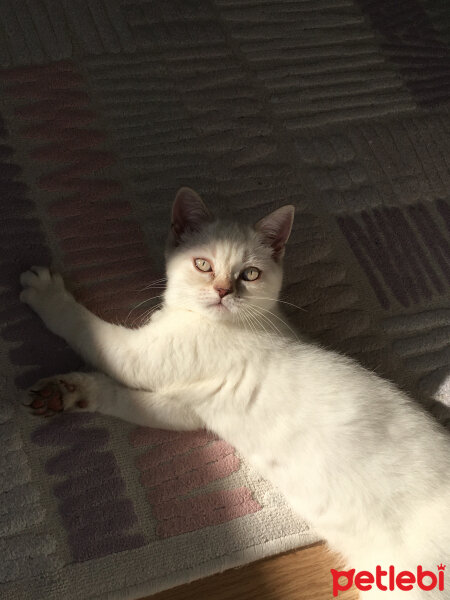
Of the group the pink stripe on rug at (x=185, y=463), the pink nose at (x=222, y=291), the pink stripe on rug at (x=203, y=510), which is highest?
the pink nose at (x=222, y=291)

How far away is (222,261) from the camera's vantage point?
4.45ft

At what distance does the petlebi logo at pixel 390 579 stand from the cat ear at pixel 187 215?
761 mm

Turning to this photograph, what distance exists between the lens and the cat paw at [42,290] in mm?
1434

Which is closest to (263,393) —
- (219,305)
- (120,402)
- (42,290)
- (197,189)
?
(219,305)

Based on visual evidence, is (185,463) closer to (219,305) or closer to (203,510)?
(203,510)

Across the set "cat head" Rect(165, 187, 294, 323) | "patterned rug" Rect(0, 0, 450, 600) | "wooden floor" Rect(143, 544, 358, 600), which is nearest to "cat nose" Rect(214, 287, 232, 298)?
"cat head" Rect(165, 187, 294, 323)

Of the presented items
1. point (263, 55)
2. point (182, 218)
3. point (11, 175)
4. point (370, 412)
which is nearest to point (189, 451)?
point (370, 412)

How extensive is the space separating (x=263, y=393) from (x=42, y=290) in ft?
1.75

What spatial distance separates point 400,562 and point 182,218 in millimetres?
801

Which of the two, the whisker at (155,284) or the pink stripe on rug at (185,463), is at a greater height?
the whisker at (155,284)

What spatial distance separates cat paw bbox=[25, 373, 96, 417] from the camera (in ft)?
4.29

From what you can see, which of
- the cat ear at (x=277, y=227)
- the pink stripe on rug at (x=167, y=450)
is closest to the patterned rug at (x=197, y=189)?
the pink stripe on rug at (x=167, y=450)

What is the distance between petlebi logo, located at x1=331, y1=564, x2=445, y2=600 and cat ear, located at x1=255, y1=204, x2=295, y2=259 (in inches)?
26.1

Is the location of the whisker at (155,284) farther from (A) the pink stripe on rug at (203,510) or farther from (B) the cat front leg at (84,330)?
(A) the pink stripe on rug at (203,510)
